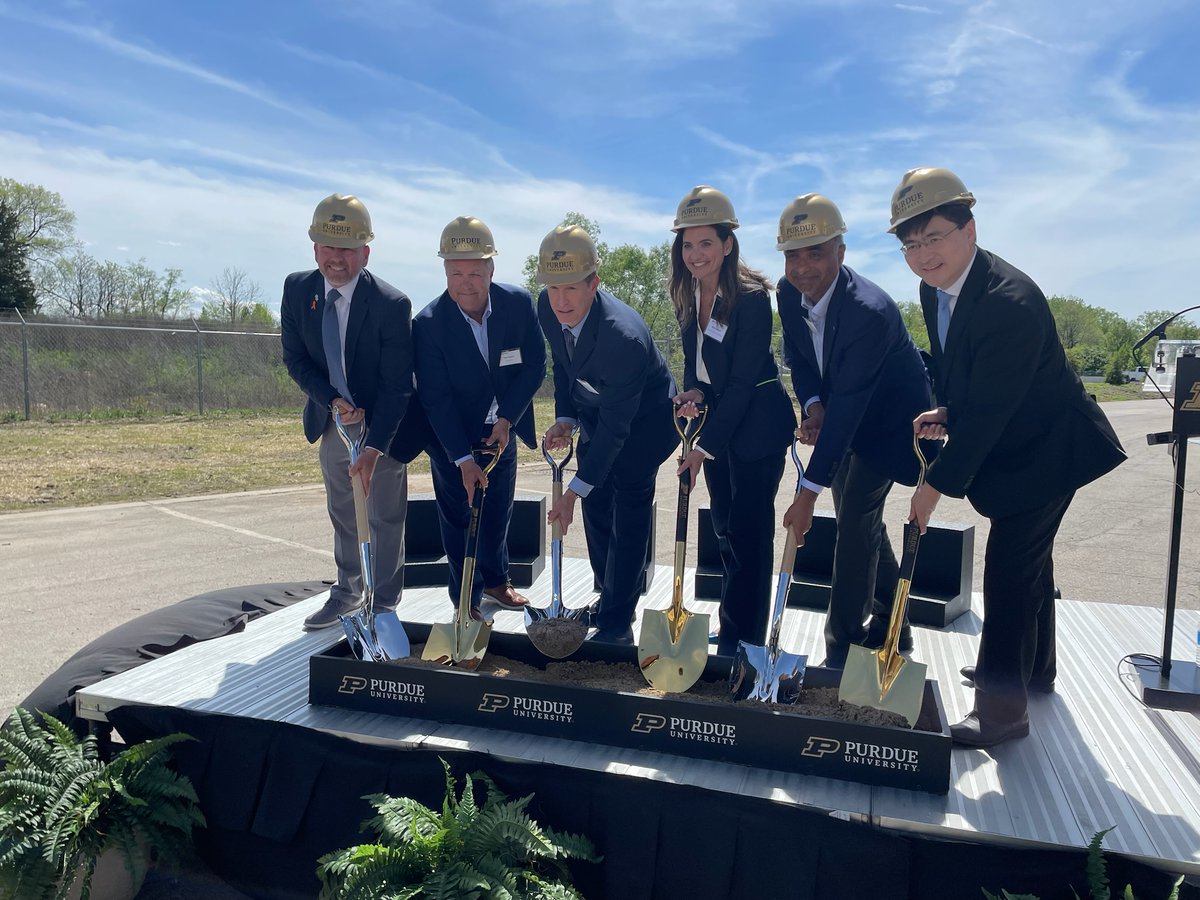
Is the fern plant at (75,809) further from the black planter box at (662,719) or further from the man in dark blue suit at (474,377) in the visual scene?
the man in dark blue suit at (474,377)

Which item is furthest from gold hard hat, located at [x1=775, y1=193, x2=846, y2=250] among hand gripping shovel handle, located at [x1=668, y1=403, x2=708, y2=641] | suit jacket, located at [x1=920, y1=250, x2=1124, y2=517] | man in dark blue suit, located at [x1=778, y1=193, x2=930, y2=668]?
hand gripping shovel handle, located at [x1=668, y1=403, x2=708, y2=641]

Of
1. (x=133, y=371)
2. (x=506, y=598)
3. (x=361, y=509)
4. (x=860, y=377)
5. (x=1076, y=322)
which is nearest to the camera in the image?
(x=860, y=377)

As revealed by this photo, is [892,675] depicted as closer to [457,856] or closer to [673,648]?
[673,648]

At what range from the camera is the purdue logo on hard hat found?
11.6 ft

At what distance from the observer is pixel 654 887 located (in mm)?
2395

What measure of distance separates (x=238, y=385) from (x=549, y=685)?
17.7m

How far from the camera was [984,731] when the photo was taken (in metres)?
2.75

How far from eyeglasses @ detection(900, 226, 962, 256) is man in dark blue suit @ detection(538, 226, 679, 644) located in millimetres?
1136

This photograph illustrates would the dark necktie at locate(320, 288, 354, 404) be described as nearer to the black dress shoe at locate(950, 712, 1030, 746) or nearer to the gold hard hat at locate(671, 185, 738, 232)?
the gold hard hat at locate(671, 185, 738, 232)

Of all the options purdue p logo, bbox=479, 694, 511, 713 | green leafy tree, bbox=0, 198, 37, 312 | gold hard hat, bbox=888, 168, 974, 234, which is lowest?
purdue p logo, bbox=479, 694, 511, 713

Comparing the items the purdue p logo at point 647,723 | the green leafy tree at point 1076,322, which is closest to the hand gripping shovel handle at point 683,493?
the purdue p logo at point 647,723

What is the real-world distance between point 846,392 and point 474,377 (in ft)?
5.55

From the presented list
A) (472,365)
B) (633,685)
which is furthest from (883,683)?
(472,365)

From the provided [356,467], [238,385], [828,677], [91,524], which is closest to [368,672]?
[356,467]
